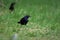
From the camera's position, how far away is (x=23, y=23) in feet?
35.6

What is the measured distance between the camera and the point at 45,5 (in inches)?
599

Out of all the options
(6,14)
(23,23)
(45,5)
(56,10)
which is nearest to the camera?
(23,23)

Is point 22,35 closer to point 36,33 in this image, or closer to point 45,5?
Answer: point 36,33

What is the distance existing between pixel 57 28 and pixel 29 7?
3901 mm

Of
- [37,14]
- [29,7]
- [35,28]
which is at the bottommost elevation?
[35,28]

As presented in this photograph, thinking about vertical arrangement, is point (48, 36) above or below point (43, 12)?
below

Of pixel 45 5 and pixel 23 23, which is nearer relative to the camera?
pixel 23 23

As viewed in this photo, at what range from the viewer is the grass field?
10.2 metres

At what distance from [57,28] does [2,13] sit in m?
3.75

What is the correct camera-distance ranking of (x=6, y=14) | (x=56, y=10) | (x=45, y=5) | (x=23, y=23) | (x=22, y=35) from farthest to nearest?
(x=45, y=5) → (x=56, y=10) → (x=6, y=14) → (x=23, y=23) → (x=22, y=35)

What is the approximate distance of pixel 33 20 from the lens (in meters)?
12.0

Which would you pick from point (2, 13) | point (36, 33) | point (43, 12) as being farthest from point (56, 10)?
point (36, 33)

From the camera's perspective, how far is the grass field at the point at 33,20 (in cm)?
1020

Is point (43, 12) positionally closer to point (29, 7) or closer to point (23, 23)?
point (29, 7)
